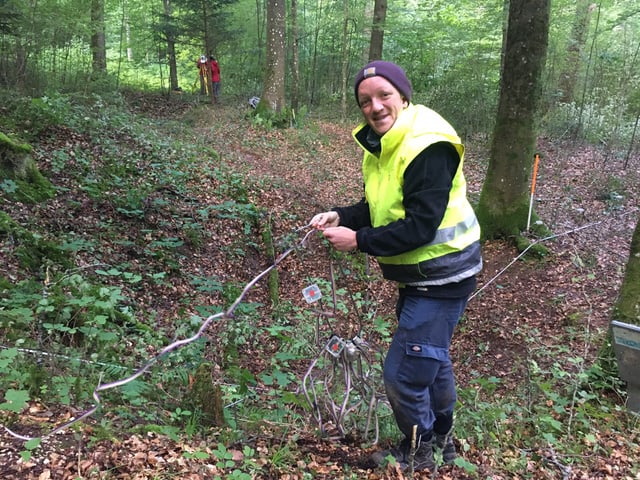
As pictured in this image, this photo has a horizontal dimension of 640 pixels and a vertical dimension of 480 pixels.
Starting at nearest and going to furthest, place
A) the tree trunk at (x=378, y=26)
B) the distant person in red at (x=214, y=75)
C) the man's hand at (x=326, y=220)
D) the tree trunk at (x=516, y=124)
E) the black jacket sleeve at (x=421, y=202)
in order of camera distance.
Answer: the black jacket sleeve at (x=421, y=202) < the man's hand at (x=326, y=220) < the tree trunk at (x=516, y=124) < the tree trunk at (x=378, y=26) < the distant person in red at (x=214, y=75)

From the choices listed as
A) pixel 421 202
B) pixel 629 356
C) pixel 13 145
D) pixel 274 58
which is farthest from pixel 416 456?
pixel 274 58

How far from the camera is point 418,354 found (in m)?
2.27

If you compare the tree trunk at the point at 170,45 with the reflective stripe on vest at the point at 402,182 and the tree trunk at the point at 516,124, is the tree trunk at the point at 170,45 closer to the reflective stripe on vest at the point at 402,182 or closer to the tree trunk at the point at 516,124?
the tree trunk at the point at 516,124

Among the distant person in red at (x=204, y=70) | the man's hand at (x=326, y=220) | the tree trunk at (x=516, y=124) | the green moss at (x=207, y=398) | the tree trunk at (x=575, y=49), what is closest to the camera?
the man's hand at (x=326, y=220)

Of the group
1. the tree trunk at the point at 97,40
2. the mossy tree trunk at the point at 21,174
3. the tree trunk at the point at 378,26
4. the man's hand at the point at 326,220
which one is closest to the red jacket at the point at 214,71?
the tree trunk at the point at 97,40

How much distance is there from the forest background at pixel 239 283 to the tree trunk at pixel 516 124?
240 millimetres

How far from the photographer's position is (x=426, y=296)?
2.28 metres

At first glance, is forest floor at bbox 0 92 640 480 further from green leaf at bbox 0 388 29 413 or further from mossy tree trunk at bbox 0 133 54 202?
mossy tree trunk at bbox 0 133 54 202

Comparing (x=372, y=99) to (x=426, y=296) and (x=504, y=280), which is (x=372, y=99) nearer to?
(x=426, y=296)

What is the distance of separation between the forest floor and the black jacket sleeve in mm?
1272

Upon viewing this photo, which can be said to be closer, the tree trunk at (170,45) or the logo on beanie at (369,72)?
the logo on beanie at (369,72)

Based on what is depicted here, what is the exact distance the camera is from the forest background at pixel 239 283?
8.27 feet

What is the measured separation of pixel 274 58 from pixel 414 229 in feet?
41.1

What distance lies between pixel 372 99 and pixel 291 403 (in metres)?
2.10
